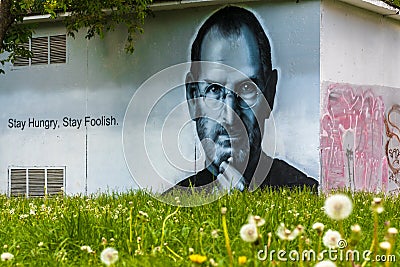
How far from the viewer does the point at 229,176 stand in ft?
35.8

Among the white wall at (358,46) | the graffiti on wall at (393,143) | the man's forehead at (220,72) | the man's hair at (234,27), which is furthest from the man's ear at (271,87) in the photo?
the graffiti on wall at (393,143)

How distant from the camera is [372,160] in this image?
463 inches

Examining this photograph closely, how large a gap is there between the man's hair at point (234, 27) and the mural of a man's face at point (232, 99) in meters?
0.06

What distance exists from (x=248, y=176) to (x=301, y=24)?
7.55 ft

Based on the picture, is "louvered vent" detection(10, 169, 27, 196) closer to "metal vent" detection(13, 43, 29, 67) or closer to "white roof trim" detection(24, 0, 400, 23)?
"metal vent" detection(13, 43, 29, 67)

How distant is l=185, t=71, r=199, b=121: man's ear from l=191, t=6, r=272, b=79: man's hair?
0.34m

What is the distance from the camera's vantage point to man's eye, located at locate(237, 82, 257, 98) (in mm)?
10844

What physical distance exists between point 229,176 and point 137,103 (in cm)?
202

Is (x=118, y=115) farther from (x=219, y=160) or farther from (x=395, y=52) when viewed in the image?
(x=395, y=52)

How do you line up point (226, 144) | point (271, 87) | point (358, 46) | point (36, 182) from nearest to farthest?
point (271, 87)
point (226, 144)
point (358, 46)
point (36, 182)

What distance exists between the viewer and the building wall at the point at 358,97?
420 inches

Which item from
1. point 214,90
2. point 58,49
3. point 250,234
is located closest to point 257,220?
point 250,234

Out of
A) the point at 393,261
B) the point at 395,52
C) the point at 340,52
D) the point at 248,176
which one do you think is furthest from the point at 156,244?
the point at 395,52

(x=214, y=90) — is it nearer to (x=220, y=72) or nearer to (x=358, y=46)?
(x=220, y=72)
